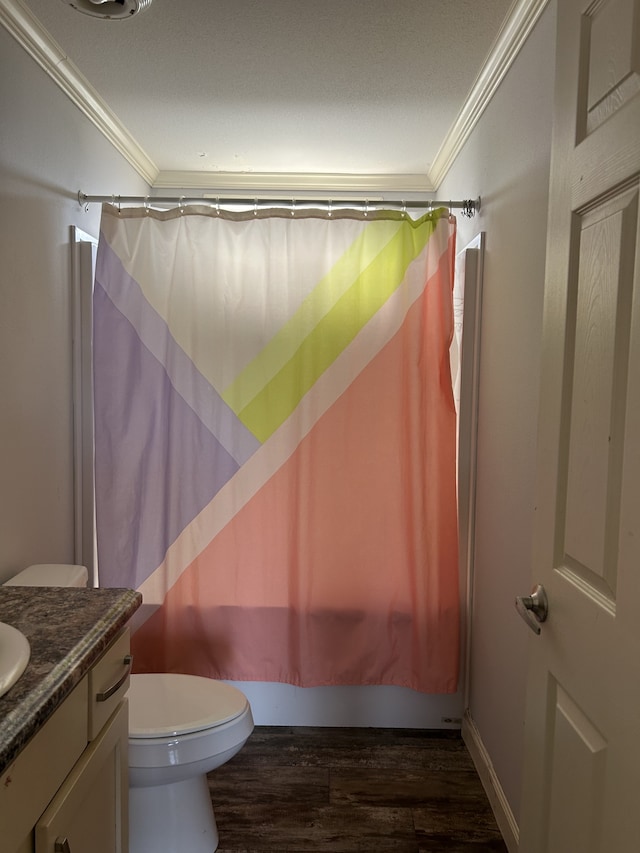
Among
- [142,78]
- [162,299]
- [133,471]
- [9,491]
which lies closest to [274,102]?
[142,78]

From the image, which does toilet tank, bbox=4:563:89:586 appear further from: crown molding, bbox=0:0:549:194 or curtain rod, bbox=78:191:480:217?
crown molding, bbox=0:0:549:194

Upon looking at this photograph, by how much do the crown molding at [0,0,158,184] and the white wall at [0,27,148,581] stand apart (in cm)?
3

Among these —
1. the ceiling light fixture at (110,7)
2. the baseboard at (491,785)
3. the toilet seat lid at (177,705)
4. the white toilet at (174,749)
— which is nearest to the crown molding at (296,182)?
the ceiling light fixture at (110,7)

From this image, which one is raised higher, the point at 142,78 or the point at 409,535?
the point at 142,78

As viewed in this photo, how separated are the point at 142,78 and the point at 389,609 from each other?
2.05m

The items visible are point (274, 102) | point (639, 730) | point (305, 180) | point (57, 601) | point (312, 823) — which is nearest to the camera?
point (639, 730)

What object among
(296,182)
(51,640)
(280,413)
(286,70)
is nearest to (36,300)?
(280,413)

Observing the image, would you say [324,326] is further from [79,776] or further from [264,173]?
[79,776]

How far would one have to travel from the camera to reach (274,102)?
220 cm

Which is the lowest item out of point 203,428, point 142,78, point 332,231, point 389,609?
point 389,609

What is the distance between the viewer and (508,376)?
1869 millimetres

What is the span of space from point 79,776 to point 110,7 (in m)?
1.74

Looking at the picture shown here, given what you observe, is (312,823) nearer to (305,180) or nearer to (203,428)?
(203,428)

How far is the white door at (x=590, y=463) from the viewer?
84 centimetres
